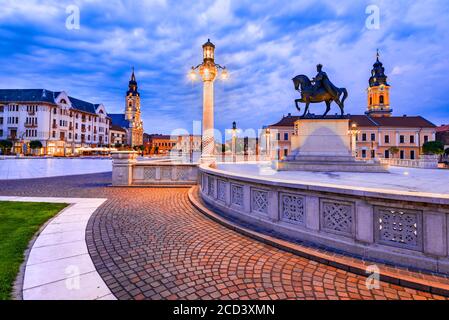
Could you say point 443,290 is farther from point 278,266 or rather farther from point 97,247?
point 97,247

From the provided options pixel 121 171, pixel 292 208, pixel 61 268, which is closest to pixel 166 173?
pixel 121 171

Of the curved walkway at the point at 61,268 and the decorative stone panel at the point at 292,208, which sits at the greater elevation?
the decorative stone panel at the point at 292,208

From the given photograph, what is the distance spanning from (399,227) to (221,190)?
14.6 feet

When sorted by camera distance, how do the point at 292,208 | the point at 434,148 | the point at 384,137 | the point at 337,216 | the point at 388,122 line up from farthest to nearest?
1. the point at 388,122
2. the point at 384,137
3. the point at 434,148
4. the point at 292,208
5. the point at 337,216

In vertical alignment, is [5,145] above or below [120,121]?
below

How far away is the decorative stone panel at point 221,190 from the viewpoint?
21.9ft

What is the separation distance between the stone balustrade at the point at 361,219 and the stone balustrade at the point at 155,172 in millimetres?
7569

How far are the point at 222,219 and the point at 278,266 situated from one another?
239 cm

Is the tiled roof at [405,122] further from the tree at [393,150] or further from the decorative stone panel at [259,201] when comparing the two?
the decorative stone panel at [259,201]

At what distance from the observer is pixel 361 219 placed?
380 centimetres

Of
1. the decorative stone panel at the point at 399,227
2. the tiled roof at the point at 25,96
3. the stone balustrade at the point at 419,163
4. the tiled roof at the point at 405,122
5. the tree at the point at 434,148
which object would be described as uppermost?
the tiled roof at the point at 25,96

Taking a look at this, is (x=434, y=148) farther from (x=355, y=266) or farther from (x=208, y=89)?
(x=355, y=266)

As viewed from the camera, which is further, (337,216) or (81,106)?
(81,106)

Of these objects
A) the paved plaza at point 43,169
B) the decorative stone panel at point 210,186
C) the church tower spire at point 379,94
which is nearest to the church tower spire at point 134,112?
the paved plaza at point 43,169
